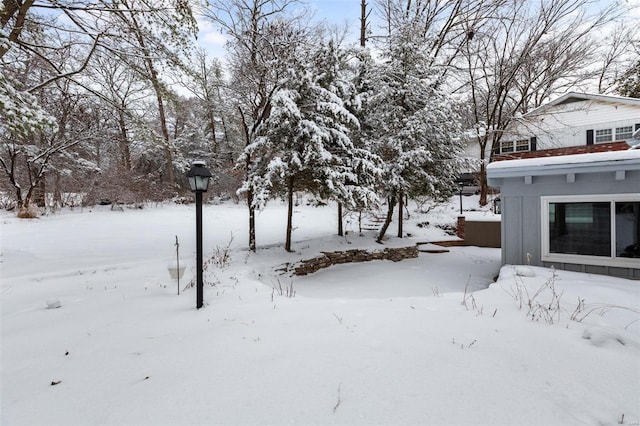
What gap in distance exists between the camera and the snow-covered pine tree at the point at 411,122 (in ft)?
28.6

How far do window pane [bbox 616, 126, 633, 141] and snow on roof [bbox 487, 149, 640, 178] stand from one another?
12.8 metres

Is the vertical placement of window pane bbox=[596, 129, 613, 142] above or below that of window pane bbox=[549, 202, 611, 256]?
above

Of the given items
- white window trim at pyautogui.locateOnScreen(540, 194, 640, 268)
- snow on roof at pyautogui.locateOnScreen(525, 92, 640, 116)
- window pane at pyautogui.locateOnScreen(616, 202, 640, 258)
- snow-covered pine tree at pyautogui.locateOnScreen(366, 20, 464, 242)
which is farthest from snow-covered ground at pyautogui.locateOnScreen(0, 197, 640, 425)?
snow on roof at pyautogui.locateOnScreen(525, 92, 640, 116)

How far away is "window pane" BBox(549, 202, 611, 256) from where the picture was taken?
15.9 feet

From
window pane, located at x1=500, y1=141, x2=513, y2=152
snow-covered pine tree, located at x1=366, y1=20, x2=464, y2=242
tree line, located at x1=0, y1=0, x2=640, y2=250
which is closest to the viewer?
tree line, located at x1=0, y1=0, x2=640, y2=250

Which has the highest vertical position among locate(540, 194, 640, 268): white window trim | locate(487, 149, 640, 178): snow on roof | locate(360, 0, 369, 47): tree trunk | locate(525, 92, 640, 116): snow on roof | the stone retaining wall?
locate(360, 0, 369, 47): tree trunk

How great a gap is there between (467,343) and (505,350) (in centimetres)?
24

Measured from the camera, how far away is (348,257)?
8.31 metres

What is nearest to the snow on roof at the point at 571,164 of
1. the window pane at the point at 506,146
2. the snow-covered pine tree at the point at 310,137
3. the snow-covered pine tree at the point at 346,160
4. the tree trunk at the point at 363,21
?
the snow-covered pine tree at the point at 346,160

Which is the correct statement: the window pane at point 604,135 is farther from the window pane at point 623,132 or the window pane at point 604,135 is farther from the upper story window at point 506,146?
the upper story window at point 506,146

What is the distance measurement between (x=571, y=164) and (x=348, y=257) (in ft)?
17.2

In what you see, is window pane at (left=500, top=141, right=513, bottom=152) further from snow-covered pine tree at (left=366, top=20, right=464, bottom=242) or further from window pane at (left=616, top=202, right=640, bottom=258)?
window pane at (left=616, top=202, right=640, bottom=258)

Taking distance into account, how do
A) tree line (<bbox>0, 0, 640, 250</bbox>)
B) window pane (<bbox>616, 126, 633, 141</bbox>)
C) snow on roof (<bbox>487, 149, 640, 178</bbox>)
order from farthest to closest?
window pane (<bbox>616, 126, 633, 141</bbox>)
tree line (<bbox>0, 0, 640, 250</bbox>)
snow on roof (<bbox>487, 149, 640, 178</bbox>)

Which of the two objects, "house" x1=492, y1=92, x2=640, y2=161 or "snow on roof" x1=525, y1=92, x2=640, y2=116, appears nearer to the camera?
"snow on roof" x1=525, y1=92, x2=640, y2=116
